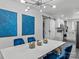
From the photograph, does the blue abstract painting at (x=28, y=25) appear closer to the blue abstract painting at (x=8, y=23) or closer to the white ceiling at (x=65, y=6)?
the blue abstract painting at (x=8, y=23)

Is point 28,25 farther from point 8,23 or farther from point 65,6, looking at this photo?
point 65,6

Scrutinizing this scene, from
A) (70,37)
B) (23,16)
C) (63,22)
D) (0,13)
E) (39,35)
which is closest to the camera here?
(0,13)

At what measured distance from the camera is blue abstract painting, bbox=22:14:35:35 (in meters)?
4.86

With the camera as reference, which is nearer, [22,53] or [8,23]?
[22,53]

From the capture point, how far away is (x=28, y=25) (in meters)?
5.17

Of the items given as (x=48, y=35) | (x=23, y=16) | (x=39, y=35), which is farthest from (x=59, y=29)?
(x=23, y=16)

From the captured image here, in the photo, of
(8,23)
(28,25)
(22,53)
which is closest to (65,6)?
(28,25)

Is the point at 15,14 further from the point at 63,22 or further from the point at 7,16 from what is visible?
the point at 63,22

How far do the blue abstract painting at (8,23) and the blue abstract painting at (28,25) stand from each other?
637 mm

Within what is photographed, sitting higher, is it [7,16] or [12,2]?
[12,2]

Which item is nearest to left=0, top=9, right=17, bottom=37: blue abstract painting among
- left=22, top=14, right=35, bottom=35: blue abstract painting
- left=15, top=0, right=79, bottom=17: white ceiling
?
left=22, top=14, right=35, bottom=35: blue abstract painting

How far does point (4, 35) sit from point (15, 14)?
1032 mm

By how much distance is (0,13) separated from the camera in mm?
3557

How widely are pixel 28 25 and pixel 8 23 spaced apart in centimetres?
141
